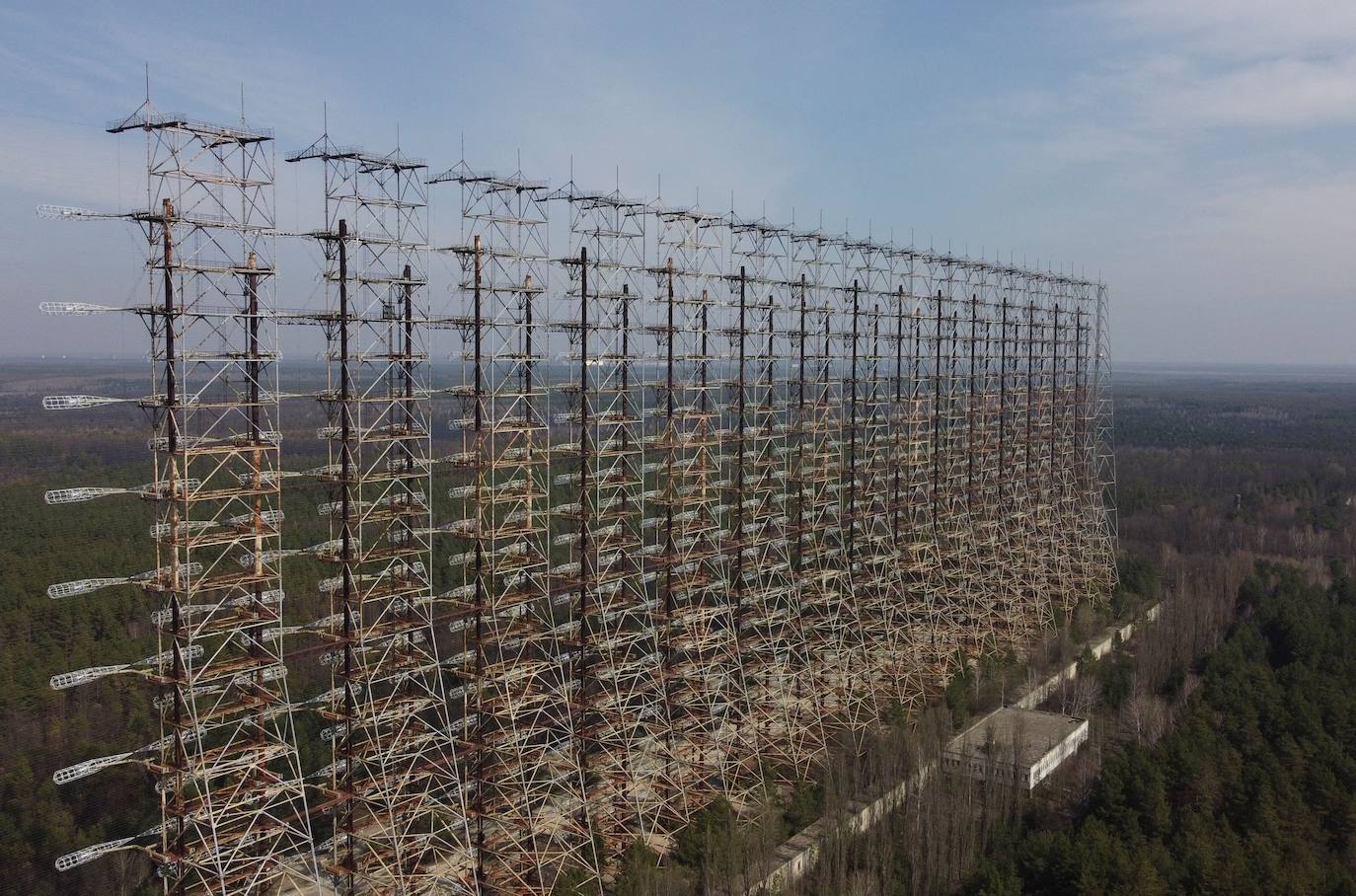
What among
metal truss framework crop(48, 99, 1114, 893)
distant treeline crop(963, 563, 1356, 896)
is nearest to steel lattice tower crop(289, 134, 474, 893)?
metal truss framework crop(48, 99, 1114, 893)

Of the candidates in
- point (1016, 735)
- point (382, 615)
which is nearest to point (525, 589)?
point (382, 615)

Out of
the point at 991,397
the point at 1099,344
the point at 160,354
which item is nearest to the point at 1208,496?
the point at 1099,344

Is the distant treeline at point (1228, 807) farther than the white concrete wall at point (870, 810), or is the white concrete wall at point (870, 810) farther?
the white concrete wall at point (870, 810)

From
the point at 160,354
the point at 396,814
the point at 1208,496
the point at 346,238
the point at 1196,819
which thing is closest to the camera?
the point at 160,354

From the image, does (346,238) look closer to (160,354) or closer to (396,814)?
(160,354)

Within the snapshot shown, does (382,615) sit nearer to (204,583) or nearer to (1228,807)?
(204,583)

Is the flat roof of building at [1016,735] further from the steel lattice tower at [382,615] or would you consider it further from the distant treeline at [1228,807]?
the steel lattice tower at [382,615]

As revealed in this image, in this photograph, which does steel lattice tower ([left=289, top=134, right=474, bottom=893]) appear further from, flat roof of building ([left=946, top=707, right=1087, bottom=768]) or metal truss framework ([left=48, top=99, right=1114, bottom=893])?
flat roof of building ([left=946, top=707, right=1087, bottom=768])

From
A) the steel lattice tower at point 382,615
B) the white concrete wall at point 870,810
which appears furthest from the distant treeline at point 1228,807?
the steel lattice tower at point 382,615

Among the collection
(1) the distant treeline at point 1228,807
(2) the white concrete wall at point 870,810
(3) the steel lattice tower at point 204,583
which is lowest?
(2) the white concrete wall at point 870,810
